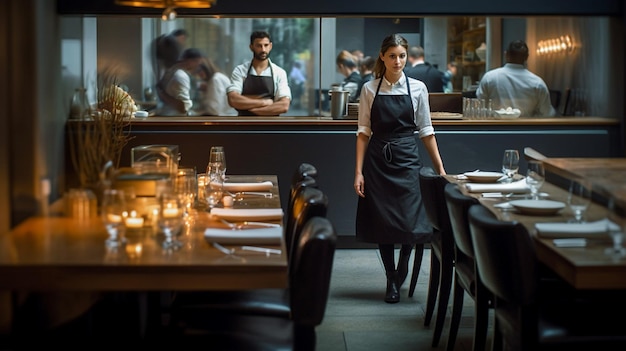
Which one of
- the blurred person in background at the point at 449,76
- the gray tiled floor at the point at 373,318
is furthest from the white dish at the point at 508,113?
the blurred person in background at the point at 449,76

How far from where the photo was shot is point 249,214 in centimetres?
439

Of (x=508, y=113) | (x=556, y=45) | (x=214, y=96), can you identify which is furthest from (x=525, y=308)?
(x=214, y=96)

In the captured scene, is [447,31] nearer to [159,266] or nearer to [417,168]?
[417,168]

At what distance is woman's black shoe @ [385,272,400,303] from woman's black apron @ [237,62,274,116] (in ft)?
9.65

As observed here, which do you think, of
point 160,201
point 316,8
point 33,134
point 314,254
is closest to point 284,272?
point 314,254

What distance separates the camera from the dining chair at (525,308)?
3.60 metres

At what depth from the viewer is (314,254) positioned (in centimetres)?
347

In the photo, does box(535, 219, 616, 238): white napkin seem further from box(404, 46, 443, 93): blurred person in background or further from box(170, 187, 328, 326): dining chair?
box(404, 46, 443, 93): blurred person in background

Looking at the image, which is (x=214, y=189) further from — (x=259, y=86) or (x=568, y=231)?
(x=259, y=86)

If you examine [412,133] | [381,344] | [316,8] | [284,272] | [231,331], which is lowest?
[381,344]

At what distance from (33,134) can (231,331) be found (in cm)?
146

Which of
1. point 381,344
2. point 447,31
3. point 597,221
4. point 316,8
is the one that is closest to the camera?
point 597,221

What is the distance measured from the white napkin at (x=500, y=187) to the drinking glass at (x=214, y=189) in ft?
4.31

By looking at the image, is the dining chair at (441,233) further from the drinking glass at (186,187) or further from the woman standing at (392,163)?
the drinking glass at (186,187)
